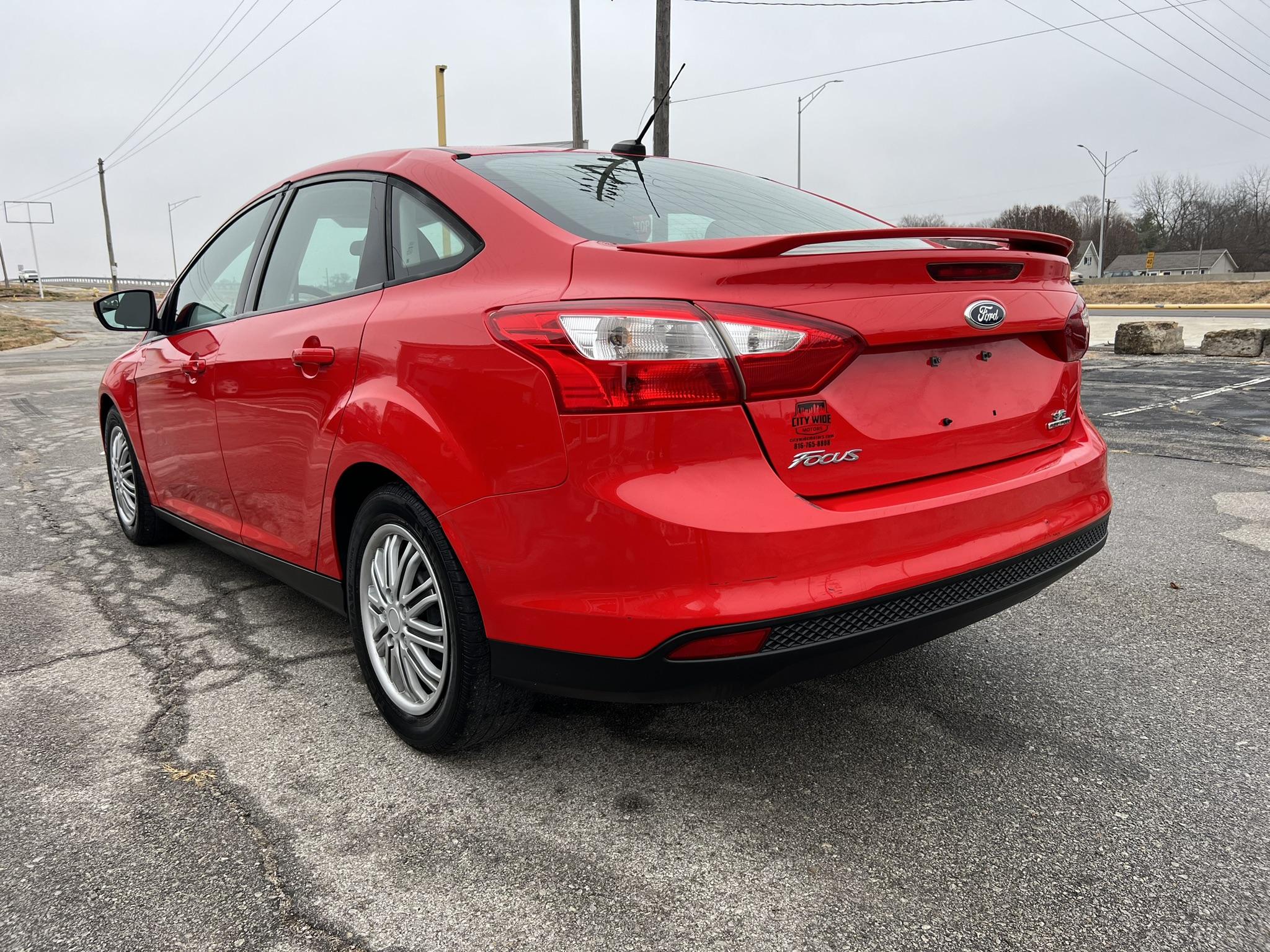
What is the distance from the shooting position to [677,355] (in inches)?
71.3

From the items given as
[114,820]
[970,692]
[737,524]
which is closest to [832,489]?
[737,524]

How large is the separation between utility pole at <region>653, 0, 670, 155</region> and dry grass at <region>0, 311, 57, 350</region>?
18318mm

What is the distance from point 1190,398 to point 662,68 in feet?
29.5

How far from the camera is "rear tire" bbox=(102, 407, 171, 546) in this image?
443 cm

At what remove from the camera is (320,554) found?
279cm

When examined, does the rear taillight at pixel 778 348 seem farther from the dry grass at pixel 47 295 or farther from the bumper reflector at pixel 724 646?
the dry grass at pixel 47 295

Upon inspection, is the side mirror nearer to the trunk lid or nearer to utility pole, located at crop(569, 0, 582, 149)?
the trunk lid

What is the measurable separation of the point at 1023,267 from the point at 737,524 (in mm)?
1081

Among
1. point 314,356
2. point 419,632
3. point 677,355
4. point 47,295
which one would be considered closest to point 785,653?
point 677,355

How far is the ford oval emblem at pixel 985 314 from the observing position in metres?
2.12

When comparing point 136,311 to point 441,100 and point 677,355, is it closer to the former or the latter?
point 677,355

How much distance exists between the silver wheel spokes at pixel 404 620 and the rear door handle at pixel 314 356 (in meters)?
0.52

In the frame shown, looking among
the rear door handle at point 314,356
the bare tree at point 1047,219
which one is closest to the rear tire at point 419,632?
the rear door handle at point 314,356

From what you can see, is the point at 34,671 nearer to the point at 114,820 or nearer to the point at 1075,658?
the point at 114,820
